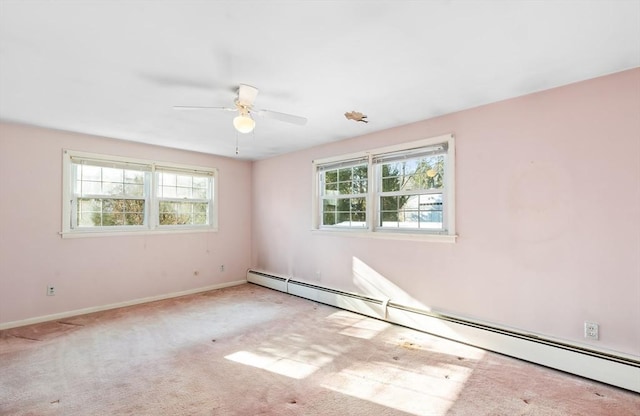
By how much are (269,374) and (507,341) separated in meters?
2.11

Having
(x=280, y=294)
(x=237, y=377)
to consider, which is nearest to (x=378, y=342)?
(x=237, y=377)

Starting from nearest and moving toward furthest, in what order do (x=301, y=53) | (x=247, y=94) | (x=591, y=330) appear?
(x=301, y=53), (x=591, y=330), (x=247, y=94)

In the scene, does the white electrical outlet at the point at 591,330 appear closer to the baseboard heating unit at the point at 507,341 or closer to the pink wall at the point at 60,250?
the baseboard heating unit at the point at 507,341

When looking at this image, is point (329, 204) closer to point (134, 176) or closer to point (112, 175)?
point (134, 176)

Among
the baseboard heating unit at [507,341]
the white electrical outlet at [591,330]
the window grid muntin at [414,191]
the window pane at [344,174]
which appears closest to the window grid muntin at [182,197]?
the window pane at [344,174]

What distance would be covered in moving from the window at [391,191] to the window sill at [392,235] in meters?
0.02

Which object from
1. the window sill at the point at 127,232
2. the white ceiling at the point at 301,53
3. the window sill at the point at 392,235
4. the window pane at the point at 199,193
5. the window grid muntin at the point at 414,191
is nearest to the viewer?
the white ceiling at the point at 301,53

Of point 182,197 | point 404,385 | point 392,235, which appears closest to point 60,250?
point 182,197

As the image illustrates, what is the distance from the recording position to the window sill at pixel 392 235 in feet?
10.8

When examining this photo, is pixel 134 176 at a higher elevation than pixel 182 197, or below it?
higher

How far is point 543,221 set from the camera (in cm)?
266

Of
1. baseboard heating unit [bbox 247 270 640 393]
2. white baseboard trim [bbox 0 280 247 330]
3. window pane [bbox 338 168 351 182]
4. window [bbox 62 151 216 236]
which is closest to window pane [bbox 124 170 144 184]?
window [bbox 62 151 216 236]

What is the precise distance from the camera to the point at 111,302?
4223 millimetres

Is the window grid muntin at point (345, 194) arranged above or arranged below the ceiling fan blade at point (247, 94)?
below
